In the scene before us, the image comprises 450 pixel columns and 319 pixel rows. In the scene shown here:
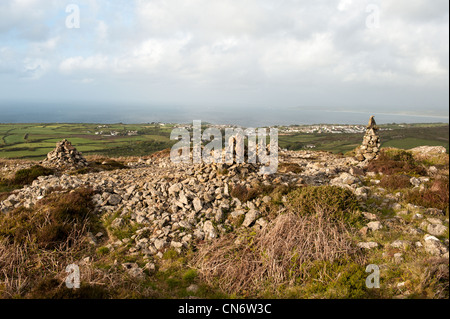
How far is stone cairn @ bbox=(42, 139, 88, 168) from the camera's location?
24.3 metres

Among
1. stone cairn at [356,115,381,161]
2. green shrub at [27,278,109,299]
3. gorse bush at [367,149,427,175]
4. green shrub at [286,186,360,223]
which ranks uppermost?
stone cairn at [356,115,381,161]

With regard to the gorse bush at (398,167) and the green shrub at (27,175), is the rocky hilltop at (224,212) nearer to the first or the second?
the gorse bush at (398,167)

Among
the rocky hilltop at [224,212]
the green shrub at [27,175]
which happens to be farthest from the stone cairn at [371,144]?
the green shrub at [27,175]

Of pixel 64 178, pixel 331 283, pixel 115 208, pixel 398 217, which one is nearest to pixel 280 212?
pixel 331 283

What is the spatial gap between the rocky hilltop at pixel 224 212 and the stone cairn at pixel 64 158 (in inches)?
479

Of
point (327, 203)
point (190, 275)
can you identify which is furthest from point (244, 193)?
point (190, 275)

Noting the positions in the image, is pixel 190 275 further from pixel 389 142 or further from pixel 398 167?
pixel 389 142

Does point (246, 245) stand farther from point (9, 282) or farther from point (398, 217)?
point (9, 282)

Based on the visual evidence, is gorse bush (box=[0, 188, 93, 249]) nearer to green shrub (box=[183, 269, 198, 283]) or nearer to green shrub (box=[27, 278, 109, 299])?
green shrub (box=[27, 278, 109, 299])

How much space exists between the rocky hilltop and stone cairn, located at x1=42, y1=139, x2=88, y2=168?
12.2 m

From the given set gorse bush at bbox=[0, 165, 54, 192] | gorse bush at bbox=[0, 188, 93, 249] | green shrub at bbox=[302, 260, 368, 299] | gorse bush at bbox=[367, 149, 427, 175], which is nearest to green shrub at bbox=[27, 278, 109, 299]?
gorse bush at bbox=[0, 188, 93, 249]

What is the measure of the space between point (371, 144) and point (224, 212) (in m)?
17.5

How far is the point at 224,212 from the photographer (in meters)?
9.85
